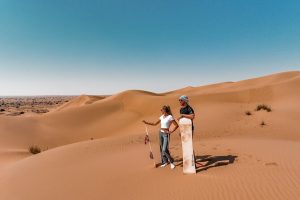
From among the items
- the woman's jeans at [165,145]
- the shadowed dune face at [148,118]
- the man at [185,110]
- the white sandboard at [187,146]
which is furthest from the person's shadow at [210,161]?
the shadowed dune face at [148,118]

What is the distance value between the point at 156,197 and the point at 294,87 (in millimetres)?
33006

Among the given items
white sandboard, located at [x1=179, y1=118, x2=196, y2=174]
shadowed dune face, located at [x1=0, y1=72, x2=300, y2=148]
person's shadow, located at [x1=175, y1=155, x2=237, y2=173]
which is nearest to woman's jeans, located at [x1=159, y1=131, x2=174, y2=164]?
person's shadow, located at [x1=175, y1=155, x2=237, y2=173]

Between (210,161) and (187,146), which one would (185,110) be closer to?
(187,146)

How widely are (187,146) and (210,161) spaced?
1625 millimetres

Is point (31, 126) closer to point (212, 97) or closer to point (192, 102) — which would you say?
point (192, 102)

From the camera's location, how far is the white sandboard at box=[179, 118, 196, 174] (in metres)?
7.77

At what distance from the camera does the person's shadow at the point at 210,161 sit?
A: 8.44m

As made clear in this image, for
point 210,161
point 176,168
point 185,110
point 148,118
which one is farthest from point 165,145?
point 148,118

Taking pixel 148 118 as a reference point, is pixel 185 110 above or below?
above

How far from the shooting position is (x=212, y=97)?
3184 cm

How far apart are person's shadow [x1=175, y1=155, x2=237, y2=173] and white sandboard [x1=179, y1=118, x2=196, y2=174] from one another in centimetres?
30

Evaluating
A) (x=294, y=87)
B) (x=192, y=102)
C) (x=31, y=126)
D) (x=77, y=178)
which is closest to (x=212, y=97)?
(x=192, y=102)

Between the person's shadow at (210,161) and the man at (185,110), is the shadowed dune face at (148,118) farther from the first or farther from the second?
the man at (185,110)

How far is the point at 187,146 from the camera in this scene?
7855 millimetres
